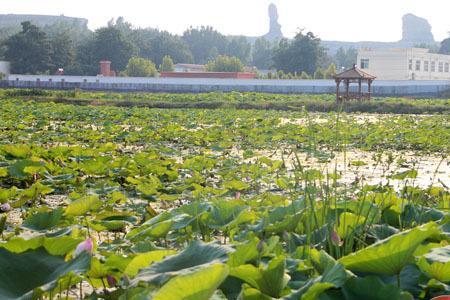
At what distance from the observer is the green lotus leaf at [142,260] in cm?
122

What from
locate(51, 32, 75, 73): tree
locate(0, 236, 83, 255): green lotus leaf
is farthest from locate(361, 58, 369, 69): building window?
locate(0, 236, 83, 255): green lotus leaf

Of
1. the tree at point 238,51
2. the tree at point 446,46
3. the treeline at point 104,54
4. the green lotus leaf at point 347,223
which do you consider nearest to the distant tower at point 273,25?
the tree at point 238,51

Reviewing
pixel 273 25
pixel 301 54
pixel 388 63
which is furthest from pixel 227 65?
pixel 273 25

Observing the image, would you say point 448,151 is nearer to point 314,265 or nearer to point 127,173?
point 127,173

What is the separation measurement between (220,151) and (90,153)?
1708mm

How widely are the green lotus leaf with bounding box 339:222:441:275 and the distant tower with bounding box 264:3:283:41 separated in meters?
145

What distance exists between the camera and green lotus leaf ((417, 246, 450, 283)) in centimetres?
116

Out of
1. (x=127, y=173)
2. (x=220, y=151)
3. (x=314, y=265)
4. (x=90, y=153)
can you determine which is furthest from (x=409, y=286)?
(x=220, y=151)

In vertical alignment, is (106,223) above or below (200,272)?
below

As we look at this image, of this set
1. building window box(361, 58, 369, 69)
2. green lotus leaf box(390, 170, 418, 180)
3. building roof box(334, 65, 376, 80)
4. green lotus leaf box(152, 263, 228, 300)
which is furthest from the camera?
building window box(361, 58, 369, 69)

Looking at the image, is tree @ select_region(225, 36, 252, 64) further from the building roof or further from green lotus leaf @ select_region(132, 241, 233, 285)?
green lotus leaf @ select_region(132, 241, 233, 285)

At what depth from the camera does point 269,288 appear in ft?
3.64

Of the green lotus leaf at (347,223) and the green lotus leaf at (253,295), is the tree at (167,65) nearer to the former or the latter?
the green lotus leaf at (347,223)

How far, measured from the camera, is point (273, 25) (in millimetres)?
145625
